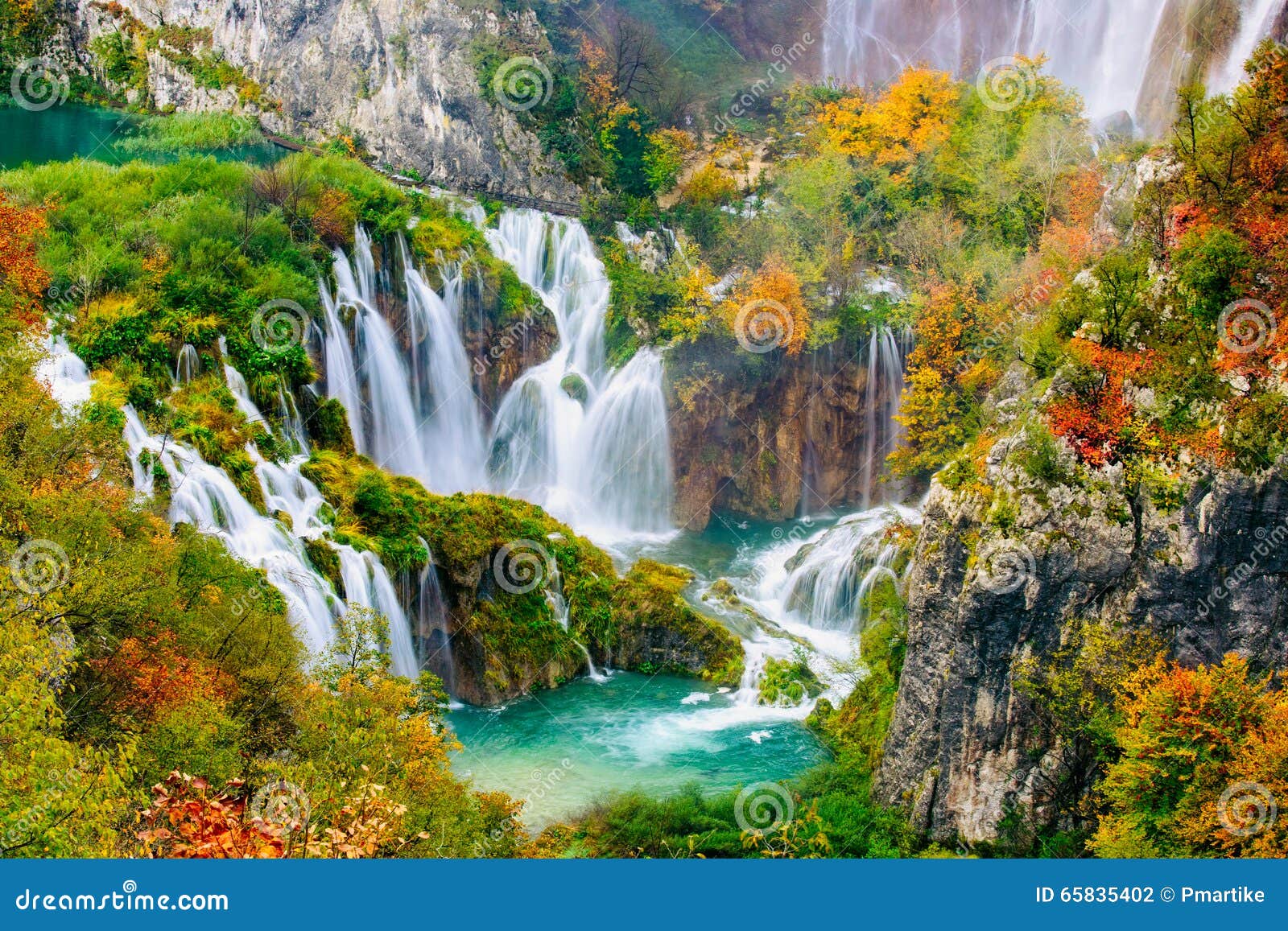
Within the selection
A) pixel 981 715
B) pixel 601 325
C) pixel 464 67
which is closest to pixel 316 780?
pixel 981 715

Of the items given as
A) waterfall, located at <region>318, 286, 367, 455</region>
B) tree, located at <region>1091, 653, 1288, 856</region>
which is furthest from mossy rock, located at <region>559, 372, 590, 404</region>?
tree, located at <region>1091, 653, 1288, 856</region>

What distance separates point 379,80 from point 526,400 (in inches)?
650

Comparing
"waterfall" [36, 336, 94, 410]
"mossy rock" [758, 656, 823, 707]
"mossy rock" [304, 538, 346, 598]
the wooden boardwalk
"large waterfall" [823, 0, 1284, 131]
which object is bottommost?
"mossy rock" [758, 656, 823, 707]

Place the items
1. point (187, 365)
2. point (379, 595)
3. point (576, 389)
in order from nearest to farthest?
point (379, 595) → point (187, 365) → point (576, 389)

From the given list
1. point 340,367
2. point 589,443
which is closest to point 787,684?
point 589,443

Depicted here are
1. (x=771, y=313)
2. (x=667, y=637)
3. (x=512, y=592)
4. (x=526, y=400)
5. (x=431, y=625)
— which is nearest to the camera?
(x=431, y=625)

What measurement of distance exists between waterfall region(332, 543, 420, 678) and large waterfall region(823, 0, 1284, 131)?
2539cm

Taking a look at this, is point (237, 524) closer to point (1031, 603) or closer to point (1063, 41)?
point (1031, 603)

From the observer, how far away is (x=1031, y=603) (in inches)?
595

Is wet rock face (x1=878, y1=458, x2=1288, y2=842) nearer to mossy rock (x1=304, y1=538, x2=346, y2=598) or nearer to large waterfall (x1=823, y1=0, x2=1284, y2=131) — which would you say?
mossy rock (x1=304, y1=538, x2=346, y2=598)

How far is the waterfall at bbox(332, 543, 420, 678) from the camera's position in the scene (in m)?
19.4

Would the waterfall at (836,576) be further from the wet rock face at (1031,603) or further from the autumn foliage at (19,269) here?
the autumn foliage at (19,269)

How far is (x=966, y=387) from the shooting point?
27453 mm

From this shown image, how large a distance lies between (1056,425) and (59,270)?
2011cm
